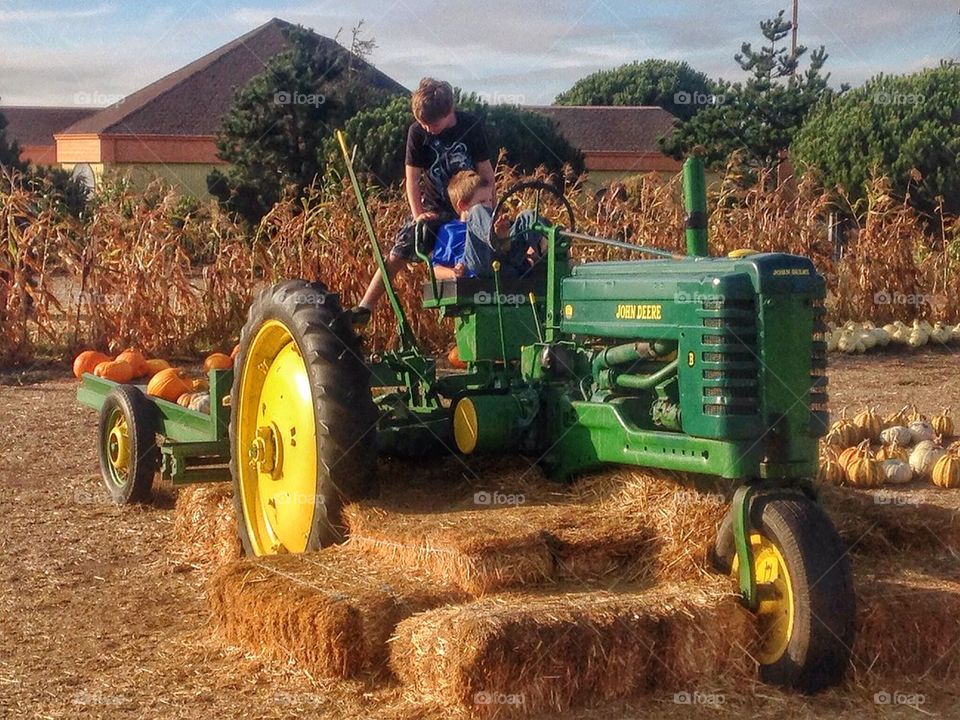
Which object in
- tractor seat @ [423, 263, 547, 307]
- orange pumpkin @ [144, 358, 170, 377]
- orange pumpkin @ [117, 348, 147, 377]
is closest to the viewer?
tractor seat @ [423, 263, 547, 307]

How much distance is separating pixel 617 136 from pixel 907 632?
3901 cm

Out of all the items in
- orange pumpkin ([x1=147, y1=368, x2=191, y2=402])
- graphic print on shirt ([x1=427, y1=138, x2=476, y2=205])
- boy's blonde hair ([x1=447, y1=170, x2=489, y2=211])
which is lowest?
orange pumpkin ([x1=147, y1=368, x2=191, y2=402])

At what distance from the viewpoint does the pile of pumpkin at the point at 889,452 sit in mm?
7223

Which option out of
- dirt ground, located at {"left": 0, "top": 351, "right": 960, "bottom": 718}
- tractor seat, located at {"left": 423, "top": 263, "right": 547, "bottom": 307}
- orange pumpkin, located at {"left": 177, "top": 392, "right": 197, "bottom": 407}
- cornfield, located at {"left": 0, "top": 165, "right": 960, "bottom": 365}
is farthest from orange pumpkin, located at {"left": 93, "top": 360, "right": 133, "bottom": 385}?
tractor seat, located at {"left": 423, "top": 263, "right": 547, "bottom": 307}

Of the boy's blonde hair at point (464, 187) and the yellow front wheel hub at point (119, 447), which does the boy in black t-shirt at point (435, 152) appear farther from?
the yellow front wheel hub at point (119, 447)

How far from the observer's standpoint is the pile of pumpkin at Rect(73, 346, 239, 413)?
761 cm

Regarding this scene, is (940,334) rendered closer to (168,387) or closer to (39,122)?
(168,387)

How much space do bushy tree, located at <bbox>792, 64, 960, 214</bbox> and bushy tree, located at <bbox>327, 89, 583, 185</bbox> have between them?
544cm

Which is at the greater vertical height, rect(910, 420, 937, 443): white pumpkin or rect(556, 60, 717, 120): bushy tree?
rect(556, 60, 717, 120): bushy tree

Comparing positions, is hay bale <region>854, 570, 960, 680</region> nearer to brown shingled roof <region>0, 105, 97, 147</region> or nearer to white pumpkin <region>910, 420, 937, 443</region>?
white pumpkin <region>910, 420, 937, 443</region>

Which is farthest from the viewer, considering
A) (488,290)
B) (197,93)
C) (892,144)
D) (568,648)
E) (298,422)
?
(197,93)

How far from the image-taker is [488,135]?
24.8 meters

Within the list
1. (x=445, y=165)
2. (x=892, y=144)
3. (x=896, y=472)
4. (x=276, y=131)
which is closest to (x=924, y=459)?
(x=896, y=472)

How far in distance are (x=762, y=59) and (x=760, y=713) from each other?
31.4 m
